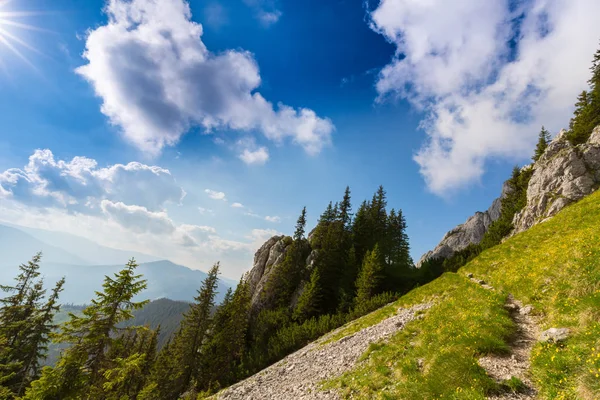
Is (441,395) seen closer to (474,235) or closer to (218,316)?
(218,316)

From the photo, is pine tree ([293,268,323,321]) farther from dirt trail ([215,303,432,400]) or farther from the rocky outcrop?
the rocky outcrop

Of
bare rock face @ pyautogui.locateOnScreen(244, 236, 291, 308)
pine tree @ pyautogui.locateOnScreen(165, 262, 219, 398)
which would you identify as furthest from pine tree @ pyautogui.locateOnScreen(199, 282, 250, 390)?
bare rock face @ pyautogui.locateOnScreen(244, 236, 291, 308)

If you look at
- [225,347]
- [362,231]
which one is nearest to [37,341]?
[225,347]

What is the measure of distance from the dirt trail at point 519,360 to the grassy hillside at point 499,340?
246mm

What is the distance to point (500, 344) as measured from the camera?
9328 millimetres

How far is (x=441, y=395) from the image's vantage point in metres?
7.84

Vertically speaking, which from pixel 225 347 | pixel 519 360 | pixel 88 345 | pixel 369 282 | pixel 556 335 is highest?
pixel 369 282

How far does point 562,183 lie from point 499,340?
4090 cm

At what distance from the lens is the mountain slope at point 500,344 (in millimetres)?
6824

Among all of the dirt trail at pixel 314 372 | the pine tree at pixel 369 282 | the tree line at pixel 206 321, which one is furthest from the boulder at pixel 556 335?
the pine tree at pixel 369 282

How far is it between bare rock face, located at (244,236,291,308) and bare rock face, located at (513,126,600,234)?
154 ft

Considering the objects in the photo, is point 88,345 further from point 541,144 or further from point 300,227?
point 541,144

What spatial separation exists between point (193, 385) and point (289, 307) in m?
19.9

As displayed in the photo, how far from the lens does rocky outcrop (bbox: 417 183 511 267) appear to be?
2943 inches
